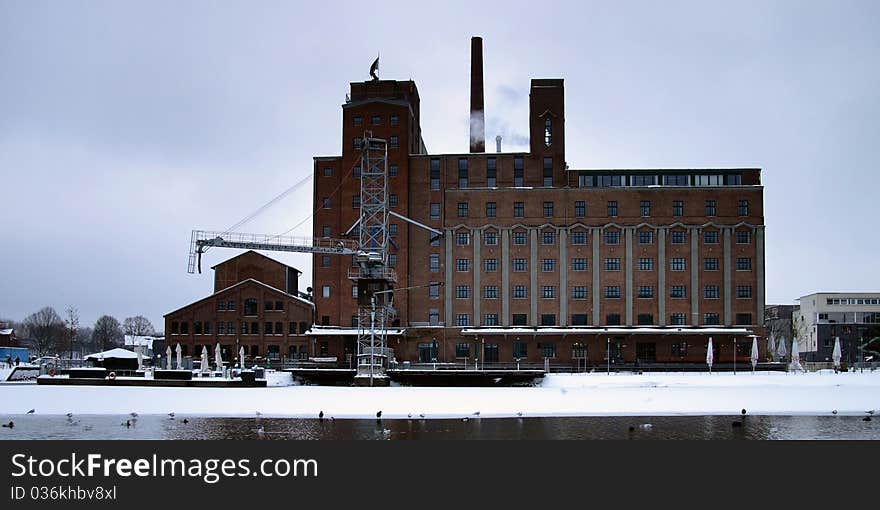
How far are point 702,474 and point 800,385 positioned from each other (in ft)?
115

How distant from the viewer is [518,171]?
84.2m

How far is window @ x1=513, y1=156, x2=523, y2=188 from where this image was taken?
84125 mm

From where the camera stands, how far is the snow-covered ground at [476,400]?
1844 inches

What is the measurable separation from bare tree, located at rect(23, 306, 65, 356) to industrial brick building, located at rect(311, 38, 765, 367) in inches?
2658

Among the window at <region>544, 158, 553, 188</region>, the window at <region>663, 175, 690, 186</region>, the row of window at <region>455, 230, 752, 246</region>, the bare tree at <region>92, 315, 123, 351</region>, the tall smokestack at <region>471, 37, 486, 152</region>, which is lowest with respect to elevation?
the bare tree at <region>92, 315, 123, 351</region>

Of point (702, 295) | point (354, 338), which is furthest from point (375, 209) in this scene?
point (702, 295)

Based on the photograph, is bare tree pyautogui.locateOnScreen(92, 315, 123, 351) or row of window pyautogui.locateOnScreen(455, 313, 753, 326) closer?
row of window pyautogui.locateOnScreen(455, 313, 753, 326)

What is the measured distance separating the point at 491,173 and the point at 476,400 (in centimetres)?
3861

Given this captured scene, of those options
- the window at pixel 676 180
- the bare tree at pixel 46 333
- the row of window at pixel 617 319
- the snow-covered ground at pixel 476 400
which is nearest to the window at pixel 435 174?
the row of window at pixel 617 319

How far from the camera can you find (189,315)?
86.4 m

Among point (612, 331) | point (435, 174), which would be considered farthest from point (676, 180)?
→ point (435, 174)

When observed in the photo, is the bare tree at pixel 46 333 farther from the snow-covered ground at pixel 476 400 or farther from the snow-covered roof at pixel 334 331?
the snow-covered ground at pixel 476 400

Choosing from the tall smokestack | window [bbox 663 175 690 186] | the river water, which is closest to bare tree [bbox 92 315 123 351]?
the tall smokestack

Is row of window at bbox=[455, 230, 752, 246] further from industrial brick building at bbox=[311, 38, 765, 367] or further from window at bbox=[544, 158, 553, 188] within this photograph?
window at bbox=[544, 158, 553, 188]
